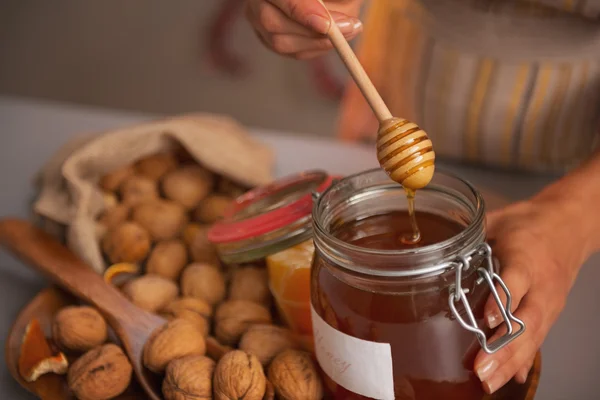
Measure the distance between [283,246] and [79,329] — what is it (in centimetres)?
17

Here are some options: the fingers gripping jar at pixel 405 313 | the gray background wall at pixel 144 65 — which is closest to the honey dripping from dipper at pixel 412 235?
the fingers gripping jar at pixel 405 313

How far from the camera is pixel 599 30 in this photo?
2.39 ft

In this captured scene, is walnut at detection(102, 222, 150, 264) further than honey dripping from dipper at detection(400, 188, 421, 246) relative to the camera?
Yes

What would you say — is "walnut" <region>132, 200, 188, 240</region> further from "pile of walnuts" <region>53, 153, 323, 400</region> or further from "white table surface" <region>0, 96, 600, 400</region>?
"white table surface" <region>0, 96, 600, 400</region>

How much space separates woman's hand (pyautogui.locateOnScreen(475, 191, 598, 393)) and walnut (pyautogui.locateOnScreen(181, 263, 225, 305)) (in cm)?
23

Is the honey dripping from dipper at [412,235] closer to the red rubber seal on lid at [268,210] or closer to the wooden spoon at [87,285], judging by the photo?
the red rubber seal on lid at [268,210]

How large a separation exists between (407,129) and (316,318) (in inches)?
5.3

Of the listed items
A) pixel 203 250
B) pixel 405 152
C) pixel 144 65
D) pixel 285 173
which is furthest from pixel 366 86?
pixel 144 65

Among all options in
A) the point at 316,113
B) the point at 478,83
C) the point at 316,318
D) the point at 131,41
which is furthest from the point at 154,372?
the point at 131,41

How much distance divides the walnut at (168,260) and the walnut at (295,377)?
7.0 inches

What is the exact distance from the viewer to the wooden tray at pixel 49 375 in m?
0.46

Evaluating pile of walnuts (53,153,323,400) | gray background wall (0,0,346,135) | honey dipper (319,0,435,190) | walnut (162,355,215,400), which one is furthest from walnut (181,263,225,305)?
gray background wall (0,0,346,135)

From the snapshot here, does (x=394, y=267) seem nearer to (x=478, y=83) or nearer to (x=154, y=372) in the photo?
(x=154, y=372)

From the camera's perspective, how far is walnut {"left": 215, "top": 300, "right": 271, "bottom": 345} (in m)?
0.55
